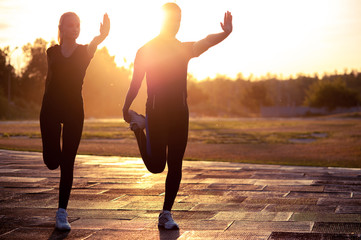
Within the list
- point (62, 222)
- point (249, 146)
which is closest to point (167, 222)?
point (62, 222)

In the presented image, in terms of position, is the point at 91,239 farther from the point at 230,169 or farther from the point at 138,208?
the point at 230,169

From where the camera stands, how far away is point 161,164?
4824 millimetres

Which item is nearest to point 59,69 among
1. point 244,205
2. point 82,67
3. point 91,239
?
point 82,67

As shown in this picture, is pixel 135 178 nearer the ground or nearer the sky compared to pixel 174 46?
nearer the ground

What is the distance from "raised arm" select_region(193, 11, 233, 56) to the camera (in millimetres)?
4621

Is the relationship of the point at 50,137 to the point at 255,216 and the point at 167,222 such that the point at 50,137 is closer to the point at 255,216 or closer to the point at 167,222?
the point at 167,222

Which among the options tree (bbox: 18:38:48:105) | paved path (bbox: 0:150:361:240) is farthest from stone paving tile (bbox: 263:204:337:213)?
tree (bbox: 18:38:48:105)

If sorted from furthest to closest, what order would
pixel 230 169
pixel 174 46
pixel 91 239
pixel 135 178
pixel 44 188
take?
pixel 230 169, pixel 135 178, pixel 44 188, pixel 174 46, pixel 91 239

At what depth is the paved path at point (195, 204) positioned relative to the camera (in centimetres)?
481

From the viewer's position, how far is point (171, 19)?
15.8ft

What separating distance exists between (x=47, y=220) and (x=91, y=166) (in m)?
5.62

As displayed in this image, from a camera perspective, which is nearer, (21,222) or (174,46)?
(174,46)

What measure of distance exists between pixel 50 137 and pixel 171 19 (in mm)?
1414

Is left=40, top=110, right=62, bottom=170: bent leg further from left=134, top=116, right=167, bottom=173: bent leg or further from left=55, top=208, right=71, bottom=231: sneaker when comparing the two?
left=134, top=116, right=167, bottom=173: bent leg
